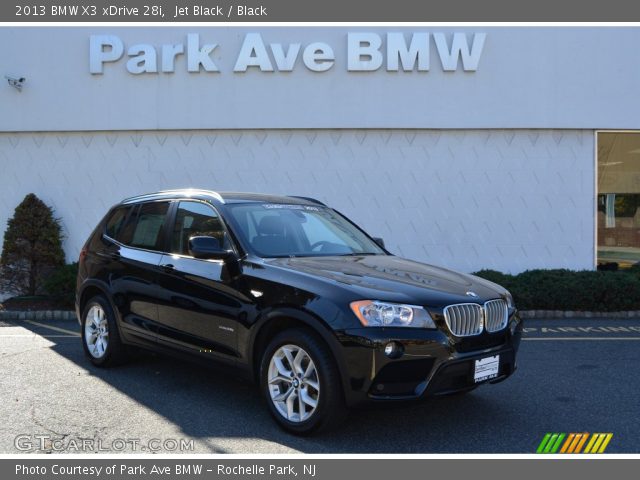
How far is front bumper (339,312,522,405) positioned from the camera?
4.07 m

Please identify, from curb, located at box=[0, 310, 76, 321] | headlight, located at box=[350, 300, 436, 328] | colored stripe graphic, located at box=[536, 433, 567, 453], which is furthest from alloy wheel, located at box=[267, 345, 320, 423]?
curb, located at box=[0, 310, 76, 321]

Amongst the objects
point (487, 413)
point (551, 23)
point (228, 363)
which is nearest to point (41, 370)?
point (228, 363)

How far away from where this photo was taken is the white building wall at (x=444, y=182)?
11.8m

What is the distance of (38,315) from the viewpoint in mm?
10336

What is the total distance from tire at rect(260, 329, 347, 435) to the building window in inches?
368

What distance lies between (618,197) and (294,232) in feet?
29.3

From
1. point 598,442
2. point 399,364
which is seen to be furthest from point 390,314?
point 598,442

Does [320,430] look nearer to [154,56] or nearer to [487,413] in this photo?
[487,413]

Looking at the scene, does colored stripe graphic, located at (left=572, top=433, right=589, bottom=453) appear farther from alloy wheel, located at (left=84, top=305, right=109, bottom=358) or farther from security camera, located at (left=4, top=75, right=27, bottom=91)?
security camera, located at (left=4, top=75, right=27, bottom=91)

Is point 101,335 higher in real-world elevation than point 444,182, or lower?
lower

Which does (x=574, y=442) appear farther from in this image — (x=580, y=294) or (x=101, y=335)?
(x=580, y=294)

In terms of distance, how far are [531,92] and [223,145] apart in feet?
19.3

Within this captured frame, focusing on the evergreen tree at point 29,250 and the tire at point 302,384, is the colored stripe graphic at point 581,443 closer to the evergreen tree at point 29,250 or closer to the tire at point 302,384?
the tire at point 302,384

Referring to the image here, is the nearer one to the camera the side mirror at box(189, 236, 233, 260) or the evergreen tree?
the side mirror at box(189, 236, 233, 260)
